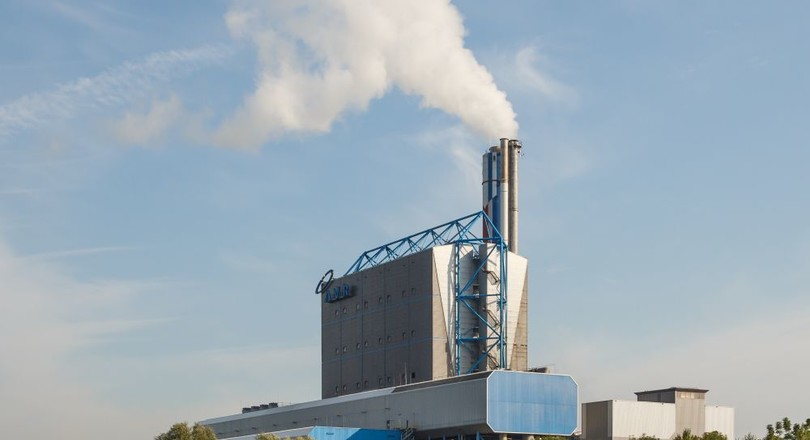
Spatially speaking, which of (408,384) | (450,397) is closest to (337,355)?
(408,384)

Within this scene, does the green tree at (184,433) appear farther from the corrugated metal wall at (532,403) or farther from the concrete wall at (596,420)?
the concrete wall at (596,420)

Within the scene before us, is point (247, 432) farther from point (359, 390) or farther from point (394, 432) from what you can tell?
point (394, 432)

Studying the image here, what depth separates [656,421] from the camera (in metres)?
143

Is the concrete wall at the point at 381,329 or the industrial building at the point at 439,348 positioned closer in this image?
the industrial building at the point at 439,348

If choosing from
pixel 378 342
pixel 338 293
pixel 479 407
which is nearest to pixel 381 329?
pixel 378 342

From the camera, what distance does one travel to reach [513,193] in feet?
537

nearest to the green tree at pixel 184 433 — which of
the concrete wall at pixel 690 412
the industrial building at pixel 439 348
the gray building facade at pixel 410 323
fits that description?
the industrial building at pixel 439 348

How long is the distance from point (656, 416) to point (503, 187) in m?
35.2

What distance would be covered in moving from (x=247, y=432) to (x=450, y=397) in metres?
45.3

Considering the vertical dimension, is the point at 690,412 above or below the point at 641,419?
above

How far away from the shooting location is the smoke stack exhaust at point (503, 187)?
161 metres

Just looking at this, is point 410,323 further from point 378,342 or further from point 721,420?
point 721,420

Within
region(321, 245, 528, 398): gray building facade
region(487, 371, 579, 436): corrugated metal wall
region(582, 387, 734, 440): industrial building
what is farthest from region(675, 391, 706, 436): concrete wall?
region(321, 245, 528, 398): gray building facade

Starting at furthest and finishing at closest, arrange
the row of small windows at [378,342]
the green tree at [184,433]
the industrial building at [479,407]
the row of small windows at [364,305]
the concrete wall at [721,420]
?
1. the row of small windows at [364,305]
2. the row of small windows at [378,342]
3. the concrete wall at [721,420]
4. the industrial building at [479,407]
5. the green tree at [184,433]
